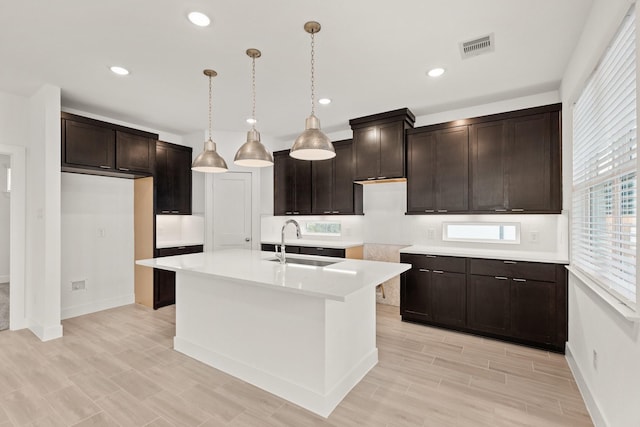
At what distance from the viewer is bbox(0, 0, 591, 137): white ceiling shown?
7.09ft

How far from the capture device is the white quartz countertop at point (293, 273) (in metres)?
1.95

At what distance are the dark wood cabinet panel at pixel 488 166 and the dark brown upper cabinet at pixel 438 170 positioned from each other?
0.09m

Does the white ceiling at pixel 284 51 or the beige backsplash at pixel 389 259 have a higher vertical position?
the white ceiling at pixel 284 51

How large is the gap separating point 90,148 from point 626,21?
5.00 meters

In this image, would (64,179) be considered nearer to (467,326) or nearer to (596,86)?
(467,326)

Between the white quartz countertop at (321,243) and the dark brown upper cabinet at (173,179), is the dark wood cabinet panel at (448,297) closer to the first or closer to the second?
the white quartz countertop at (321,243)

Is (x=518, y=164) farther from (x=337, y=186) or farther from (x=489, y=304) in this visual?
(x=337, y=186)

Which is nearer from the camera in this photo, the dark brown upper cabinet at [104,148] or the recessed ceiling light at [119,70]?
the recessed ceiling light at [119,70]

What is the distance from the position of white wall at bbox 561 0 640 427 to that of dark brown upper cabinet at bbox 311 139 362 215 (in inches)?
104

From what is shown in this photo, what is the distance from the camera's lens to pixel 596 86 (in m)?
2.23

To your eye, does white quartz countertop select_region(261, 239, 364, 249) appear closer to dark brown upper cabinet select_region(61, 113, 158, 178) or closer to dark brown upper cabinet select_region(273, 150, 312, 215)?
dark brown upper cabinet select_region(273, 150, 312, 215)

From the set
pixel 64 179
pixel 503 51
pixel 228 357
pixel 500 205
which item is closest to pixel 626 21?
pixel 503 51

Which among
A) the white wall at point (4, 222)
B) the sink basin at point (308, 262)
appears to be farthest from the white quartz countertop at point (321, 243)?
the white wall at point (4, 222)

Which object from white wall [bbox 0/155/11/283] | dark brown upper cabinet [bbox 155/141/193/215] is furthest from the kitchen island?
white wall [bbox 0/155/11/283]
